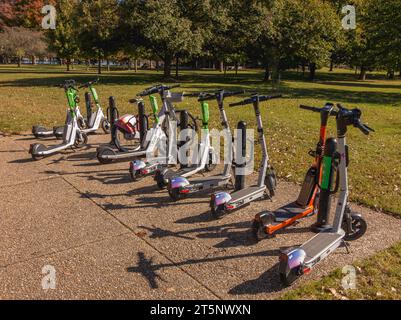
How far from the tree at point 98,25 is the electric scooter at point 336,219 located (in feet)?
78.9

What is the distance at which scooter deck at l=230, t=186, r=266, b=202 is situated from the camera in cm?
470

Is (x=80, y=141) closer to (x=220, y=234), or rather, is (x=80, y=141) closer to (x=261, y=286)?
(x=220, y=234)

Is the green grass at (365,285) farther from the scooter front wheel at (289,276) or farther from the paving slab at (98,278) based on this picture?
the paving slab at (98,278)

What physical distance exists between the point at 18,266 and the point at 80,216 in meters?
1.17

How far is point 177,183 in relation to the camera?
16.7 ft

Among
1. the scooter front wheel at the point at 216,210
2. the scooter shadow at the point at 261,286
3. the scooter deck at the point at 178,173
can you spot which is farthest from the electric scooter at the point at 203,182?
the scooter shadow at the point at 261,286

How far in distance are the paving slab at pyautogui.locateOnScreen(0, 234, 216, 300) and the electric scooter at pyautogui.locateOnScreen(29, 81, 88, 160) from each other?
371 centimetres

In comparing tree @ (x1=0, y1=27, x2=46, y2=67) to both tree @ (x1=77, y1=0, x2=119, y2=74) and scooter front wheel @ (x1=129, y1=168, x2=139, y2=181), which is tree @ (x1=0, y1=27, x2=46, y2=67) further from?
scooter front wheel @ (x1=129, y1=168, x2=139, y2=181)

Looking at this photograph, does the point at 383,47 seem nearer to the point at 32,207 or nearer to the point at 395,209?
the point at 395,209

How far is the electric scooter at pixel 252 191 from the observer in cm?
455

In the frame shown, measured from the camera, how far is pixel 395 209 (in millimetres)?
4926

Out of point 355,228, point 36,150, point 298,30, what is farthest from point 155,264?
point 298,30
